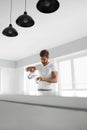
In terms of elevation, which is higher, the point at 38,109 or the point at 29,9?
the point at 29,9

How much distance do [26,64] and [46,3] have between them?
4809 millimetres

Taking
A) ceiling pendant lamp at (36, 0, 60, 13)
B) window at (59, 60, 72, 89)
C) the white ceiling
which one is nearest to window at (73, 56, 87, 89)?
window at (59, 60, 72, 89)

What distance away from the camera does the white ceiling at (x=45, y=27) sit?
2.69 meters

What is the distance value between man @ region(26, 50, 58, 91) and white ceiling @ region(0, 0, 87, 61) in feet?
4.13

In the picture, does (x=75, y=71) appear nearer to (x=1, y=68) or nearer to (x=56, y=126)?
(x=1, y=68)

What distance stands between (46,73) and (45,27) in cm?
213

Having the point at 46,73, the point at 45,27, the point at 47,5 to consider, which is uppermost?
the point at 45,27

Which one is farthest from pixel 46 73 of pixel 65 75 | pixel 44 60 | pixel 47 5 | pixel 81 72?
pixel 65 75

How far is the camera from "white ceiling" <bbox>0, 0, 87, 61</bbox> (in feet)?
8.81

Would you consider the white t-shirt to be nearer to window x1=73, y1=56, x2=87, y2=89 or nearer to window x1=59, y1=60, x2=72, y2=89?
window x1=73, y1=56, x2=87, y2=89

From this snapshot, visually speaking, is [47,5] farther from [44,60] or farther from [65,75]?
[65,75]

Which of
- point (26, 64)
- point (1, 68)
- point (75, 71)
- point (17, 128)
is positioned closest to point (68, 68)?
point (75, 71)

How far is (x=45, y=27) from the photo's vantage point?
353 cm

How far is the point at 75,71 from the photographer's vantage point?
177 inches
